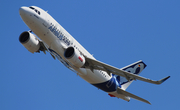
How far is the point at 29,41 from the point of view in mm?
32656

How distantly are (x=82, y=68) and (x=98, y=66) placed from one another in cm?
194

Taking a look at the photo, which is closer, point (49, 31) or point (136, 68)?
point (49, 31)

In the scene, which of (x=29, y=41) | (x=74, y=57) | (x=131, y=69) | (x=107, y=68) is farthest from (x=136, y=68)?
(x=29, y=41)

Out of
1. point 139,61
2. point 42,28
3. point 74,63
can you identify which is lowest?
point 74,63

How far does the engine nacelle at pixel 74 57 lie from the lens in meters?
30.4

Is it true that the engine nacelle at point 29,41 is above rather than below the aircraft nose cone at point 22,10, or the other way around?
below

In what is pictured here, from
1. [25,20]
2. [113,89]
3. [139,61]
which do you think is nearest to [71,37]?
[25,20]

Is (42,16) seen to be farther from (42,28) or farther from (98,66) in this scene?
(98,66)

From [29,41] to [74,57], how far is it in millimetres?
6256

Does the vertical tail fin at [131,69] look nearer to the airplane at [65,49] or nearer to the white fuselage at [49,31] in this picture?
the airplane at [65,49]

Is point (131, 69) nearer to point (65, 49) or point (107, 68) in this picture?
point (107, 68)

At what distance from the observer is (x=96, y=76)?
3459cm

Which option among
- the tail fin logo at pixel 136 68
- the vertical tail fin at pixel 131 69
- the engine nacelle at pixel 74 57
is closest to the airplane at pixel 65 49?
the engine nacelle at pixel 74 57

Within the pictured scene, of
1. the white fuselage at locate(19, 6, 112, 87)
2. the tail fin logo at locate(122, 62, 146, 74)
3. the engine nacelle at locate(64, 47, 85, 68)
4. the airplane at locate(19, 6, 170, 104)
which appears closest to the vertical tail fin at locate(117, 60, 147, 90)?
the tail fin logo at locate(122, 62, 146, 74)
